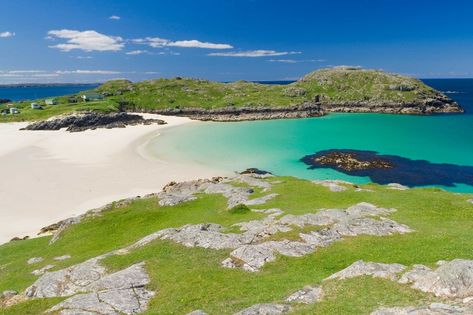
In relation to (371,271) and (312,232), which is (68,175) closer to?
(312,232)

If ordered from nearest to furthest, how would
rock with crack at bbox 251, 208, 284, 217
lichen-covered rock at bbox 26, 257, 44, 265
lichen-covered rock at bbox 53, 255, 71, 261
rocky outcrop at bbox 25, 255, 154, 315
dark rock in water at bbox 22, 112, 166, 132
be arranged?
1. rocky outcrop at bbox 25, 255, 154, 315
2. lichen-covered rock at bbox 53, 255, 71, 261
3. lichen-covered rock at bbox 26, 257, 44, 265
4. rock with crack at bbox 251, 208, 284, 217
5. dark rock in water at bbox 22, 112, 166, 132

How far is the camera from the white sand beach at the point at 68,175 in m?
61.8

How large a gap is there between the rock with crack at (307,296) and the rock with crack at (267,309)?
3.60 feet

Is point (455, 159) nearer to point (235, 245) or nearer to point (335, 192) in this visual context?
point (335, 192)

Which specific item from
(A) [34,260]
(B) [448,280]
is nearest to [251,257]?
(B) [448,280]

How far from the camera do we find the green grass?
21.2 metres

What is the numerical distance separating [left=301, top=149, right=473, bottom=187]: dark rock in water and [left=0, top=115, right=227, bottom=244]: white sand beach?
107 feet

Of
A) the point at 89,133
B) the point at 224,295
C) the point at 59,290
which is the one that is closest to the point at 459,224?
the point at 224,295

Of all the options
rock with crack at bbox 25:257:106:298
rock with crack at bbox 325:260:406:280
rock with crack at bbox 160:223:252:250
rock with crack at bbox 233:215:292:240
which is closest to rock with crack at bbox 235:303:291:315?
rock with crack at bbox 325:260:406:280

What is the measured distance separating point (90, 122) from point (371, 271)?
157633mm

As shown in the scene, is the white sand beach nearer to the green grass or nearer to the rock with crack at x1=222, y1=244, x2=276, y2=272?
the green grass

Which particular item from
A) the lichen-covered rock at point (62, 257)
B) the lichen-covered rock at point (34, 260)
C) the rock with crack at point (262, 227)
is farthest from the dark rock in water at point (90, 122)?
the rock with crack at point (262, 227)

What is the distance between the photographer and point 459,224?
106 ft

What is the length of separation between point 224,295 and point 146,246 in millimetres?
11786
